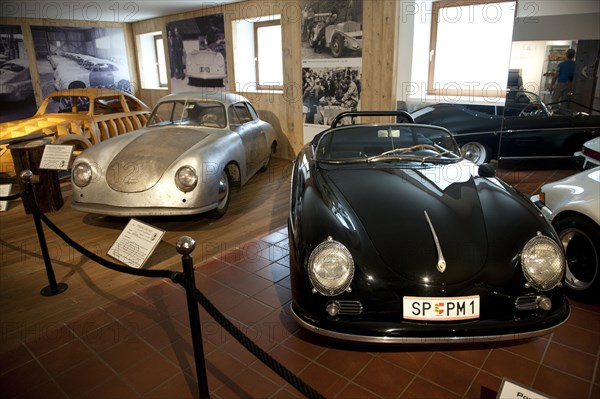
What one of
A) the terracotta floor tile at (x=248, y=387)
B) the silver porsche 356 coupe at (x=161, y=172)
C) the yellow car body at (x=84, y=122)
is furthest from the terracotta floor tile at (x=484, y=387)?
the yellow car body at (x=84, y=122)

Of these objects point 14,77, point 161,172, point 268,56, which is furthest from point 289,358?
point 14,77

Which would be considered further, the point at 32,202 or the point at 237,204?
the point at 237,204

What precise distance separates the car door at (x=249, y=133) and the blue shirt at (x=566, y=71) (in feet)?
12.4

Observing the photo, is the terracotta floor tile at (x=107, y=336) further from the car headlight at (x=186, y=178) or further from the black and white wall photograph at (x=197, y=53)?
the black and white wall photograph at (x=197, y=53)

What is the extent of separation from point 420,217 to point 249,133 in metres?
3.57

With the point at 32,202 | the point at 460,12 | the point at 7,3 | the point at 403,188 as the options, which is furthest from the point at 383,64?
the point at 7,3

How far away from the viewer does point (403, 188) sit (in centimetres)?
243

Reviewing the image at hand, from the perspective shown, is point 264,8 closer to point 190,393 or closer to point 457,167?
point 457,167

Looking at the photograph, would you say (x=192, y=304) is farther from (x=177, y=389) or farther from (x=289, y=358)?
(x=289, y=358)

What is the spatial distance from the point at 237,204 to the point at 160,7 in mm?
5072

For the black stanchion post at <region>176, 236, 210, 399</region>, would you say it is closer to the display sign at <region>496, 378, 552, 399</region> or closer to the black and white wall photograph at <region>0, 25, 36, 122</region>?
the display sign at <region>496, 378, 552, 399</region>

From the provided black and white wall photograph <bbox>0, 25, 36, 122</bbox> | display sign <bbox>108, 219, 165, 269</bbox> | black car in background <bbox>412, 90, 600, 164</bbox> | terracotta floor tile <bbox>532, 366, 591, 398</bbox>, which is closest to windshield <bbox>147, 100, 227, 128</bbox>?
display sign <bbox>108, 219, 165, 269</bbox>

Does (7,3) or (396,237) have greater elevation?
(7,3)

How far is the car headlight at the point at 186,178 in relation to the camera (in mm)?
3742
